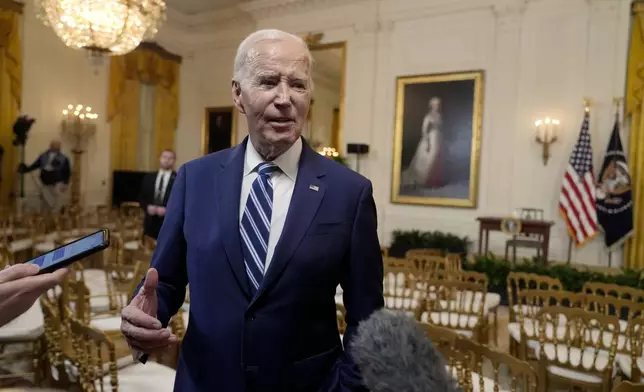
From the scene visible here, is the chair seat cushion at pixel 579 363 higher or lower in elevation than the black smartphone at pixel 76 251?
lower

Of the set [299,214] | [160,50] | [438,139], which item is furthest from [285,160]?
[160,50]

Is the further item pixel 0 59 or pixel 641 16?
pixel 0 59

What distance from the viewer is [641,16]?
758cm

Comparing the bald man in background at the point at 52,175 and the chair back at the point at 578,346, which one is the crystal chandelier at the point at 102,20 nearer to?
the bald man in background at the point at 52,175

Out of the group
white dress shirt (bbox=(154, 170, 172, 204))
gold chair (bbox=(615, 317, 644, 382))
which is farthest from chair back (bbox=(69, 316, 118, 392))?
white dress shirt (bbox=(154, 170, 172, 204))

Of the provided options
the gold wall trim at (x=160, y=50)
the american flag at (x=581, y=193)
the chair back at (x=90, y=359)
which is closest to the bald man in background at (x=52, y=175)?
the gold wall trim at (x=160, y=50)

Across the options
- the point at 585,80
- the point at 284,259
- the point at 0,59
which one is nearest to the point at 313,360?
the point at 284,259

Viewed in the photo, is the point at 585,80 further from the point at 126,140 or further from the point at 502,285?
the point at 126,140

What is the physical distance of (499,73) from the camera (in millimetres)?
8758

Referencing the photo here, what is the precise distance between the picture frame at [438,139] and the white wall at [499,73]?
163 millimetres

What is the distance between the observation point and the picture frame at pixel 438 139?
8992mm

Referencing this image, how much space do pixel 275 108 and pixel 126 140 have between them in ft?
38.3

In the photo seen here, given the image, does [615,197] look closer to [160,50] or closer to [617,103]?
[617,103]

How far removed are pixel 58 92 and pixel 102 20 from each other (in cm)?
558
